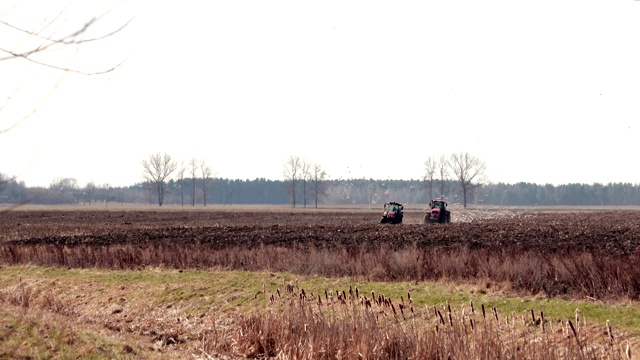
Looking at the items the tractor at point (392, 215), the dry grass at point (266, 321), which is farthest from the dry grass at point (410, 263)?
the tractor at point (392, 215)

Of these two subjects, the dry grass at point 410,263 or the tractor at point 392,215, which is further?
the tractor at point 392,215

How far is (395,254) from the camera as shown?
22.8 metres

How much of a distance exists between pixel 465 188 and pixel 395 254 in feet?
394

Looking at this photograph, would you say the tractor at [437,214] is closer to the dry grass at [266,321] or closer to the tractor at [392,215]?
the tractor at [392,215]

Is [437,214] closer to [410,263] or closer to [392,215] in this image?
[392,215]

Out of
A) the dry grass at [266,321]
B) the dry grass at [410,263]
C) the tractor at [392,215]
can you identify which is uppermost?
the tractor at [392,215]

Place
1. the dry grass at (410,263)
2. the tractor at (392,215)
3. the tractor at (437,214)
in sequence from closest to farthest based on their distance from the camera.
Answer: the dry grass at (410,263)
the tractor at (437,214)
the tractor at (392,215)

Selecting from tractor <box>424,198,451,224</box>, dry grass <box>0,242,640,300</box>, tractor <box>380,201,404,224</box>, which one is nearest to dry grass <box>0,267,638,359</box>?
dry grass <box>0,242,640,300</box>

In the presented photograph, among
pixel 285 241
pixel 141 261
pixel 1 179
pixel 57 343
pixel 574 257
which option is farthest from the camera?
pixel 285 241

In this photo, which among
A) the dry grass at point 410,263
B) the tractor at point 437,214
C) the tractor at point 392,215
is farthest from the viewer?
the tractor at point 392,215

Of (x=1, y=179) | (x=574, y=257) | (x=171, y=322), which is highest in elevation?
(x=1, y=179)

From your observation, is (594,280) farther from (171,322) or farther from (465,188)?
(465,188)

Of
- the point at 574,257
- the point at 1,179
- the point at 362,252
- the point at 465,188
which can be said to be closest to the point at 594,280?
the point at 574,257

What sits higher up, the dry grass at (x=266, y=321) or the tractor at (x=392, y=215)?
the tractor at (x=392, y=215)
